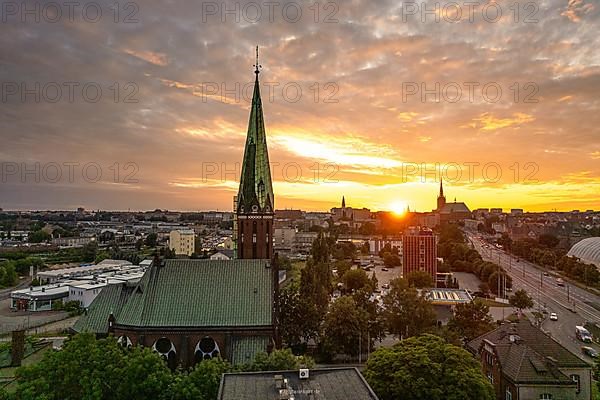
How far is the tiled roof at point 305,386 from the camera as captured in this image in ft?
81.7

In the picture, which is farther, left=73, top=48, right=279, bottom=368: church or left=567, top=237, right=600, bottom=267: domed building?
left=567, top=237, right=600, bottom=267: domed building

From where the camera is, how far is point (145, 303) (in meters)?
41.1

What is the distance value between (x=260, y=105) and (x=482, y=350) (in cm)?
3323

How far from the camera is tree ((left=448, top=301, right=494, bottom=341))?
179 feet

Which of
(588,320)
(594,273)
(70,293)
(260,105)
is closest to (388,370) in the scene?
(260,105)

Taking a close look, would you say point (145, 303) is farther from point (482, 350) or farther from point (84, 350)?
point (482, 350)

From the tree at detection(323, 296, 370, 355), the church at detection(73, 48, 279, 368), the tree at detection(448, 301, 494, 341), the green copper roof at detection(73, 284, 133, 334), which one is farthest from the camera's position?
the tree at detection(448, 301, 494, 341)

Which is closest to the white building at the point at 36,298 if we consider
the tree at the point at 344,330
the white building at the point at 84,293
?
the white building at the point at 84,293

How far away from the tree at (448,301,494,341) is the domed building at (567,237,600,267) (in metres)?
77.8

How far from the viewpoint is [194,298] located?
41812 mm

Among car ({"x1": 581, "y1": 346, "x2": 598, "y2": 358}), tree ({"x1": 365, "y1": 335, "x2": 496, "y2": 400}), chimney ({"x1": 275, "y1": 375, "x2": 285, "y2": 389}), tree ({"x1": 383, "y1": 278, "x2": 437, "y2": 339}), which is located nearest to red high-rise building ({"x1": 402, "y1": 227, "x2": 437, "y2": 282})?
car ({"x1": 581, "y1": 346, "x2": 598, "y2": 358})

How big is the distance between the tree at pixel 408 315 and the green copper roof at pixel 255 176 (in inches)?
794

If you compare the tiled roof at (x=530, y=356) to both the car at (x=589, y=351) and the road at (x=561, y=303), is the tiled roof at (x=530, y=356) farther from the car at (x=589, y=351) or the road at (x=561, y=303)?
the road at (x=561, y=303)

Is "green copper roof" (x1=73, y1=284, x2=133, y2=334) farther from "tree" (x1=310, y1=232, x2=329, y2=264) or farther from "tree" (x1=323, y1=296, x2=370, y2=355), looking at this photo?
"tree" (x1=310, y1=232, x2=329, y2=264)
